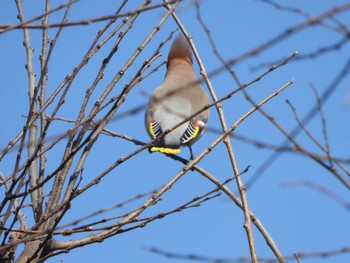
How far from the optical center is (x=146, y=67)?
3006mm

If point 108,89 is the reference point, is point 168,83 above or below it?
above

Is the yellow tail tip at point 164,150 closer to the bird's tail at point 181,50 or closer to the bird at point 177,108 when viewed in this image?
the bird at point 177,108

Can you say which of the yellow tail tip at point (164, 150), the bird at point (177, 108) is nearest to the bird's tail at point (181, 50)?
the bird at point (177, 108)

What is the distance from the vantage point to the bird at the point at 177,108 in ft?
17.0

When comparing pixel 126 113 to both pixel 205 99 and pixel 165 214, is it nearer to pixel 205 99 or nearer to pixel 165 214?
pixel 165 214

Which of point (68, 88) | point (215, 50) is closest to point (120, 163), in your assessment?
point (68, 88)

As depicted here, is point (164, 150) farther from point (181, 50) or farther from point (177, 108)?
point (181, 50)

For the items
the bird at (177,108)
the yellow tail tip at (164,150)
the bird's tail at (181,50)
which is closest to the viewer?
the yellow tail tip at (164,150)

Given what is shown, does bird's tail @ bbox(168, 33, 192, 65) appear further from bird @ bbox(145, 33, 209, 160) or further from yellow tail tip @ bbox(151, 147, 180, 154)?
yellow tail tip @ bbox(151, 147, 180, 154)

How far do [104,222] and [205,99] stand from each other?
3.10m

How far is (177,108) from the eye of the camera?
5699mm

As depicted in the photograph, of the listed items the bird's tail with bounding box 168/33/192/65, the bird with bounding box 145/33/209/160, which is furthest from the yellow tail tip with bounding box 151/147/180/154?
the bird's tail with bounding box 168/33/192/65

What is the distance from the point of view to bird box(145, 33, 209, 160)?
5.18 meters

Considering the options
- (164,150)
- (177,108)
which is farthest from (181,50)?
(164,150)
